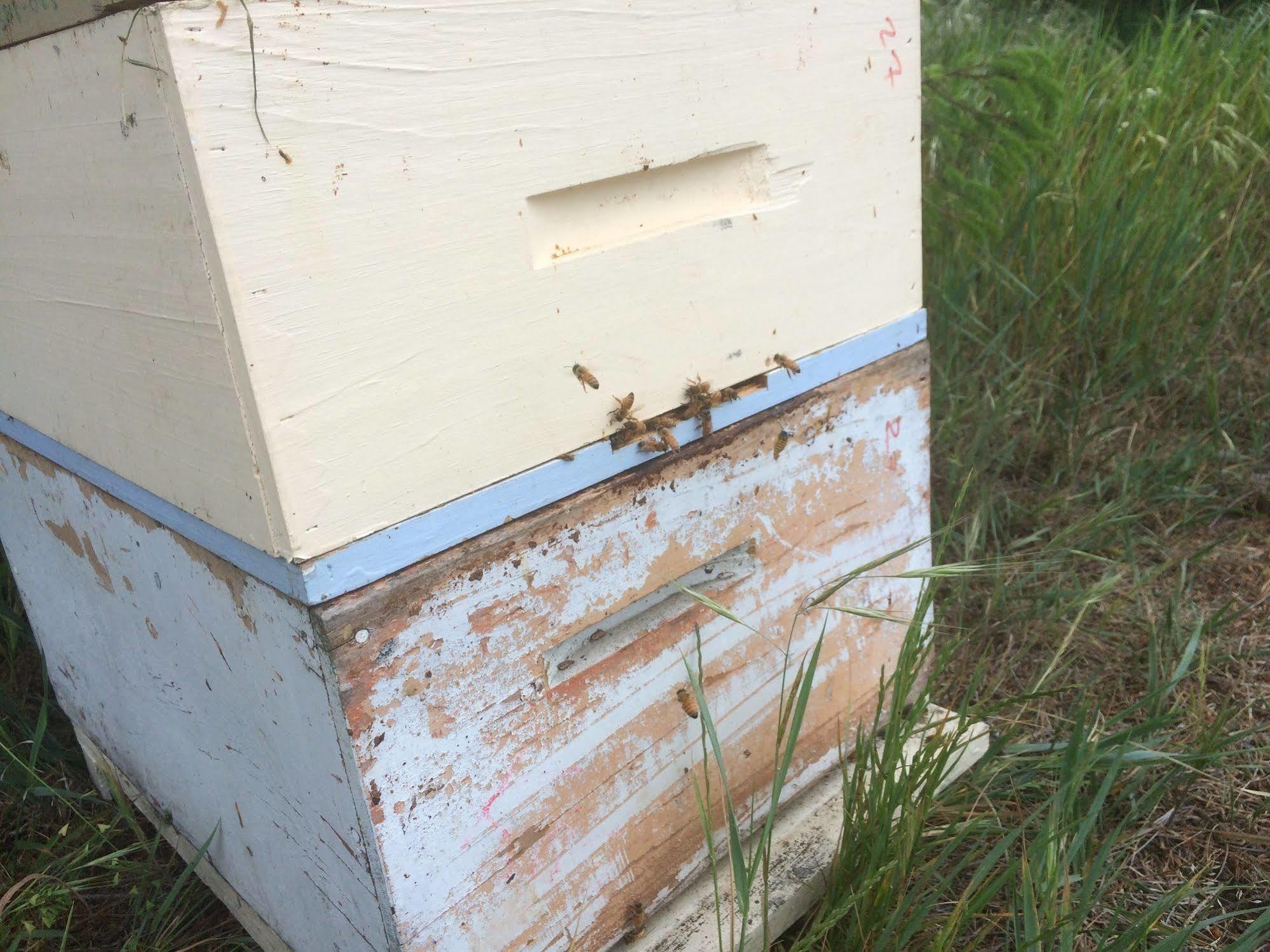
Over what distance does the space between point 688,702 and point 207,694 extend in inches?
22.2

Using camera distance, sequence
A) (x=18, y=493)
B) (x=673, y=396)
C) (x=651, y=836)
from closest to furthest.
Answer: (x=673, y=396) → (x=651, y=836) → (x=18, y=493)

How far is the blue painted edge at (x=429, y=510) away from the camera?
84cm

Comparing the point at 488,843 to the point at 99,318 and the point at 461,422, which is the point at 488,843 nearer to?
the point at 461,422

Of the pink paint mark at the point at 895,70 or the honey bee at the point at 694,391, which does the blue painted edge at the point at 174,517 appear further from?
the pink paint mark at the point at 895,70

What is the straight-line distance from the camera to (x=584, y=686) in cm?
108

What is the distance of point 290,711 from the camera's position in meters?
0.96

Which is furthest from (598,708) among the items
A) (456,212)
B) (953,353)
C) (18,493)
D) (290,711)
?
(953,353)

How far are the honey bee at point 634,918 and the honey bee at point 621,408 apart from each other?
2.02ft

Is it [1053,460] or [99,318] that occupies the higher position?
[99,318]

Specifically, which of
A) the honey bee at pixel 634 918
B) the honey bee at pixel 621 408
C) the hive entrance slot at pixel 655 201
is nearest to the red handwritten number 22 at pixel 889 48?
the hive entrance slot at pixel 655 201

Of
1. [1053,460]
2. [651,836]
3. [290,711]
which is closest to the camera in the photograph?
[290,711]

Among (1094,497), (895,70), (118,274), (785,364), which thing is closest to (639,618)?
(785,364)

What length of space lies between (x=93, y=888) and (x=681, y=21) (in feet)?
4.92

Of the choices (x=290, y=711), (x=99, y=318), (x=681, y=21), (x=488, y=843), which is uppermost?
(x=681, y=21)
